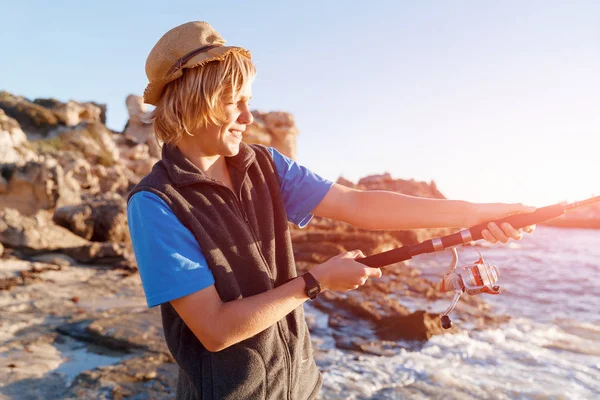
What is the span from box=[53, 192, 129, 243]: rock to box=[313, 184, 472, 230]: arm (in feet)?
40.2

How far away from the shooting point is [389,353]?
22.2ft

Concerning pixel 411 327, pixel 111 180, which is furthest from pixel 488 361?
pixel 111 180

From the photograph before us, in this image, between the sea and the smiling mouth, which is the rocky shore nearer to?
the sea

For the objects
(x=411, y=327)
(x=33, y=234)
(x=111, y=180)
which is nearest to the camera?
(x=411, y=327)

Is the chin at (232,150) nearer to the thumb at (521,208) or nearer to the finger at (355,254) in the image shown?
the finger at (355,254)

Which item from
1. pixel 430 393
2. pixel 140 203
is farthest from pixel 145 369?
pixel 140 203

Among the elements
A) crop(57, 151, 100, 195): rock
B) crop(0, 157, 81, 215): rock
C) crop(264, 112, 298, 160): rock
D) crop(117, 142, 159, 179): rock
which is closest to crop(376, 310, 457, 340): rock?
crop(0, 157, 81, 215): rock

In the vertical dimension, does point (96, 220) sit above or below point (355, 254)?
above

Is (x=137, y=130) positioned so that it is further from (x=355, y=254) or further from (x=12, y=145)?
(x=355, y=254)

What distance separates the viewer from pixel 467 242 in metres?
2.41

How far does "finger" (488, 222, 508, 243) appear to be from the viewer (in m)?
2.29

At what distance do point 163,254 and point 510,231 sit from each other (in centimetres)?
169

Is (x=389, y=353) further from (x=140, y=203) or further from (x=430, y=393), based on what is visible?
(x=140, y=203)

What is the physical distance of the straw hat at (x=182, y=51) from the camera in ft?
6.09
